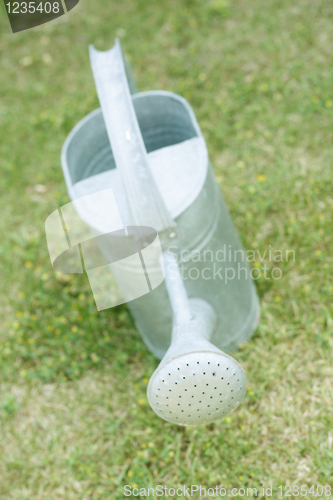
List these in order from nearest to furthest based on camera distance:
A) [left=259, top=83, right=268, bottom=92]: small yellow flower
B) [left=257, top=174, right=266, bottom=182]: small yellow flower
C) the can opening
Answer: the can opening → [left=257, top=174, right=266, bottom=182]: small yellow flower → [left=259, top=83, right=268, bottom=92]: small yellow flower

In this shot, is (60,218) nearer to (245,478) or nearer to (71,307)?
(71,307)

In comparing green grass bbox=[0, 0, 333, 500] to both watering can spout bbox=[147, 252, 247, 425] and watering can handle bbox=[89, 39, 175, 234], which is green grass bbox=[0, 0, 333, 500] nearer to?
watering can spout bbox=[147, 252, 247, 425]

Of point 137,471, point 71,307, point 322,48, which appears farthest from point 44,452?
point 322,48

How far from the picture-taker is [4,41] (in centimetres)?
340

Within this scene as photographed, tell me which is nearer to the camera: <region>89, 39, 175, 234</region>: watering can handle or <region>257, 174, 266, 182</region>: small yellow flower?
<region>89, 39, 175, 234</region>: watering can handle

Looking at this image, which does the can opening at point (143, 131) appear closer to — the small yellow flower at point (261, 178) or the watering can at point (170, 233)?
the watering can at point (170, 233)

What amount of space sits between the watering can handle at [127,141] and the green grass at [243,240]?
824 millimetres

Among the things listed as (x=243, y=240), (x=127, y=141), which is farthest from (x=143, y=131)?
(x=243, y=240)

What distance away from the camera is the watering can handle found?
110 cm

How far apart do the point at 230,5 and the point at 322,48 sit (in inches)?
30.2

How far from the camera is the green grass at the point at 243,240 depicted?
1546 millimetres

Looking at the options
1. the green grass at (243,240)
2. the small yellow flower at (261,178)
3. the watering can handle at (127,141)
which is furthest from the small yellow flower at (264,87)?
the watering can handle at (127,141)

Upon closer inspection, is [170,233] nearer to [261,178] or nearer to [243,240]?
[243,240]

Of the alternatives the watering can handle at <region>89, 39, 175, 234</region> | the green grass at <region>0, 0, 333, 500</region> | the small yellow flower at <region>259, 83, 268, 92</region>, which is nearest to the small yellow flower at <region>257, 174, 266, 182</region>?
the green grass at <region>0, 0, 333, 500</region>
